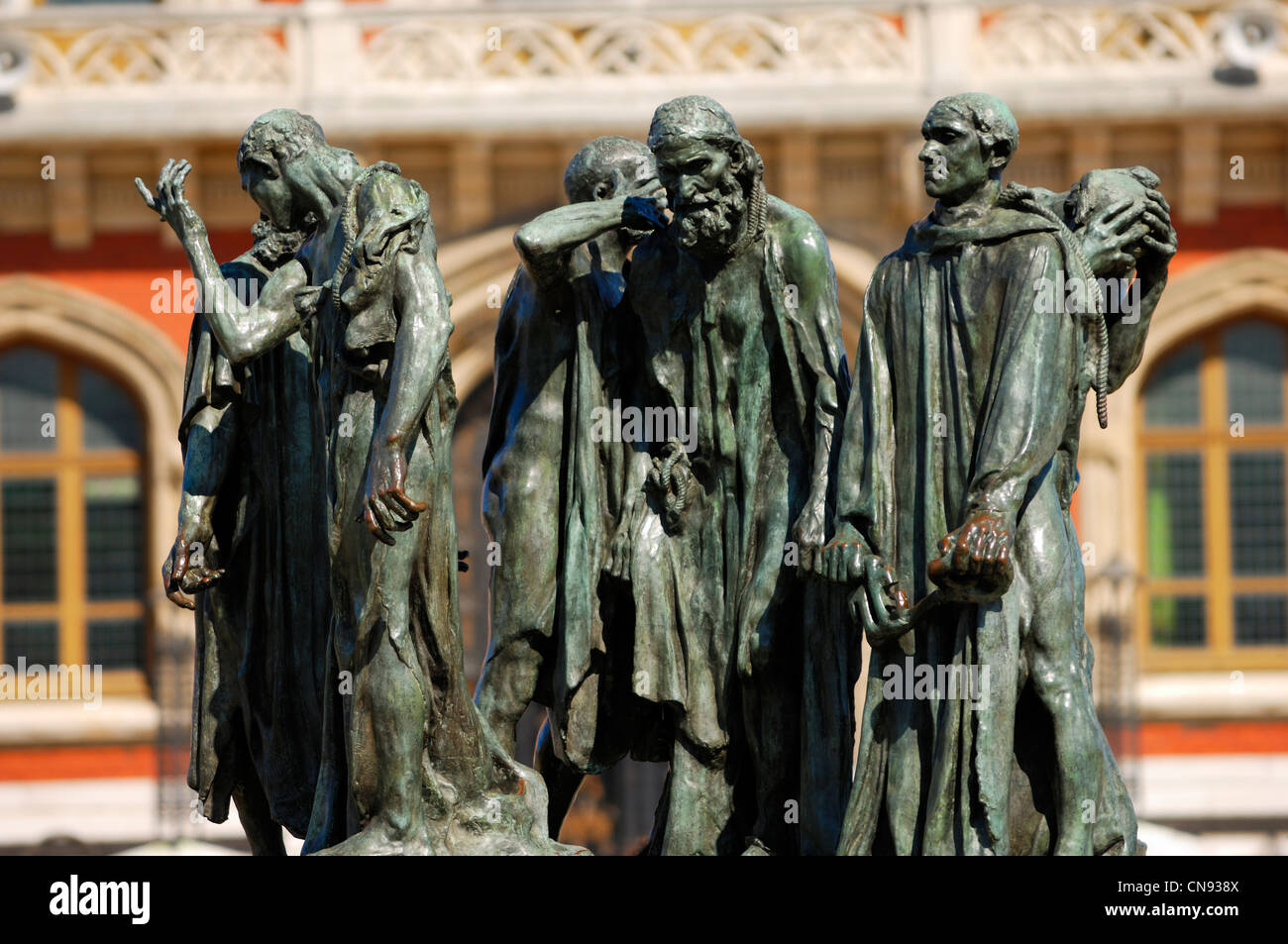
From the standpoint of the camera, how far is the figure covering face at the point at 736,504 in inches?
331

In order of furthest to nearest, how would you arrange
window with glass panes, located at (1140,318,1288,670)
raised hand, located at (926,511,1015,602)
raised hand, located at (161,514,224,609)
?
window with glass panes, located at (1140,318,1288,670) → raised hand, located at (161,514,224,609) → raised hand, located at (926,511,1015,602)

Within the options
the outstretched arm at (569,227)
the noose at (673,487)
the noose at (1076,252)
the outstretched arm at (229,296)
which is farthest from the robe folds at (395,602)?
the noose at (1076,252)

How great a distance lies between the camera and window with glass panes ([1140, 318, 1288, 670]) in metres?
21.1

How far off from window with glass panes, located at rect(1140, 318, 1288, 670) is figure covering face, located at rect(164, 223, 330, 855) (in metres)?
13.0

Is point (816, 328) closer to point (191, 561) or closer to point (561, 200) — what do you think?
point (191, 561)

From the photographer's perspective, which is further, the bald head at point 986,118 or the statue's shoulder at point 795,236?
the statue's shoulder at point 795,236

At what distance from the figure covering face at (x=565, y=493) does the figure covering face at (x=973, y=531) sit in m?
0.84

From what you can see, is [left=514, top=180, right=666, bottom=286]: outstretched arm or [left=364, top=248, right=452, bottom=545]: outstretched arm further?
[left=514, top=180, right=666, bottom=286]: outstretched arm

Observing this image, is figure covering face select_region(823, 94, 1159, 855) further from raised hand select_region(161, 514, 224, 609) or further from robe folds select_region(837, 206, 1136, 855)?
raised hand select_region(161, 514, 224, 609)

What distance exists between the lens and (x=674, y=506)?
8609 millimetres

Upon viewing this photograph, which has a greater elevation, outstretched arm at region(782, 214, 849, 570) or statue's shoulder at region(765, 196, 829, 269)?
statue's shoulder at region(765, 196, 829, 269)

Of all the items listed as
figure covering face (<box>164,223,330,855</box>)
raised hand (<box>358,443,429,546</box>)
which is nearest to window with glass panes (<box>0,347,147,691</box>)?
figure covering face (<box>164,223,330,855</box>)

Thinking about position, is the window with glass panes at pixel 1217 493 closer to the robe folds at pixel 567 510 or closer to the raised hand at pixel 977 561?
the robe folds at pixel 567 510
